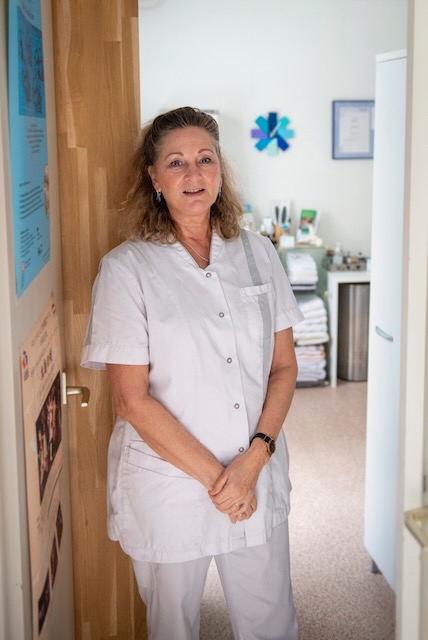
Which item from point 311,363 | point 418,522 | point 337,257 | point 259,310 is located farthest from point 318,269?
point 418,522

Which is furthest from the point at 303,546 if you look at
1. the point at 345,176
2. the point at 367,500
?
the point at 345,176

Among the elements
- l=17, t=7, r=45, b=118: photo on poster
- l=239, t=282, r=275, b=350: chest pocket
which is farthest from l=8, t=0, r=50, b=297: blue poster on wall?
l=239, t=282, r=275, b=350: chest pocket

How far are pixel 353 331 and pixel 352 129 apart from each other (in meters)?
1.44

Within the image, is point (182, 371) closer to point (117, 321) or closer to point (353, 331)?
point (117, 321)

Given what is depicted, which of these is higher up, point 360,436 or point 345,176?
point 345,176

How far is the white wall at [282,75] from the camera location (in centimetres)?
558

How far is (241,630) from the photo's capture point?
2002 millimetres

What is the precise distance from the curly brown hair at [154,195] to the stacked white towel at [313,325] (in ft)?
11.2

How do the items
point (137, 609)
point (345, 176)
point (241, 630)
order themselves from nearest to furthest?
point (241, 630)
point (137, 609)
point (345, 176)

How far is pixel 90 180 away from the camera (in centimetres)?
217

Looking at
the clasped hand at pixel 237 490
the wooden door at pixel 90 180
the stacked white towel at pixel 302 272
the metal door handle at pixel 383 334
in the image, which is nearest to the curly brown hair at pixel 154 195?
the wooden door at pixel 90 180

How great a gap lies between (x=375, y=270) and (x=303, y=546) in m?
1.18

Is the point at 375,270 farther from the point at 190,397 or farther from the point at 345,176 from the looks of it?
the point at 345,176

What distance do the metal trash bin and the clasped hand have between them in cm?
382
